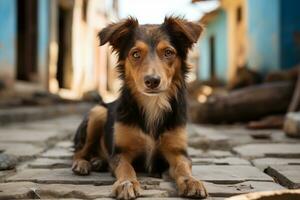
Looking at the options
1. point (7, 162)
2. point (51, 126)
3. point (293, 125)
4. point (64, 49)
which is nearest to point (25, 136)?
point (51, 126)

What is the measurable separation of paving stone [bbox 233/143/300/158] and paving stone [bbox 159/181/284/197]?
47.7 inches

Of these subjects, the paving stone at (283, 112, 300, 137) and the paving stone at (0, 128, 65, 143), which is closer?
the paving stone at (0, 128, 65, 143)

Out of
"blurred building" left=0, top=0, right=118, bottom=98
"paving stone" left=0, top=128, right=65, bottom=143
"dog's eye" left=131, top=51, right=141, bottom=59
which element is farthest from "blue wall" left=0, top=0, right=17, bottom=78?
"dog's eye" left=131, top=51, right=141, bottom=59

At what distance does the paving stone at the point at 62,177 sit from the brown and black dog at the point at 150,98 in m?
0.08

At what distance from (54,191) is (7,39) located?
24.8 ft

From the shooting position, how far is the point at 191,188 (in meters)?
2.62

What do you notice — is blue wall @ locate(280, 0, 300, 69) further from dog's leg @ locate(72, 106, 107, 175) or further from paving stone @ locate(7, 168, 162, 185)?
paving stone @ locate(7, 168, 162, 185)

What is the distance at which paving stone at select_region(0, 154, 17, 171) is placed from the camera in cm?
342

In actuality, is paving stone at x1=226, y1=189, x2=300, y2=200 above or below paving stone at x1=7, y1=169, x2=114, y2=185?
above

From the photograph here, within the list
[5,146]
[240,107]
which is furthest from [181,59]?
[240,107]

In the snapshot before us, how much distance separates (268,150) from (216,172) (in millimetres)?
1193

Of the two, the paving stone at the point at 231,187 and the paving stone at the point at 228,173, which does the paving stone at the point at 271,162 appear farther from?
the paving stone at the point at 231,187

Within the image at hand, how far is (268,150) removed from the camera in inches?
171

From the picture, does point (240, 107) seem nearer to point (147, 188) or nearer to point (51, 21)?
point (147, 188)
